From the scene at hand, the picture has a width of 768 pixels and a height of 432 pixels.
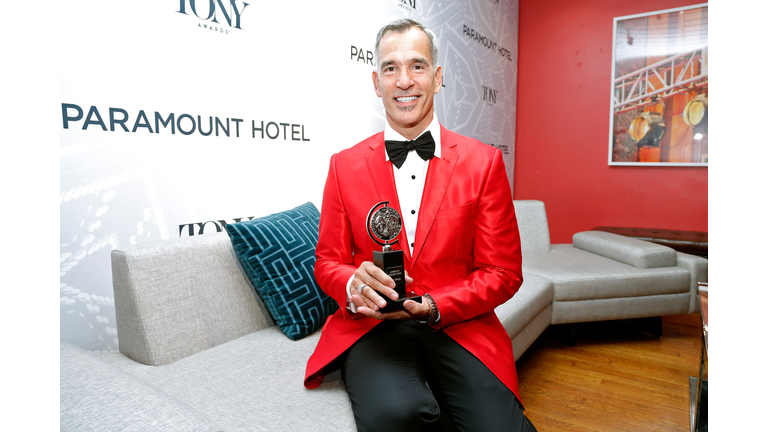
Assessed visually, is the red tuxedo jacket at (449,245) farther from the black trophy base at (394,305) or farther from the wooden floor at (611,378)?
the wooden floor at (611,378)

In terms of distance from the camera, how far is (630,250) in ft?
9.12

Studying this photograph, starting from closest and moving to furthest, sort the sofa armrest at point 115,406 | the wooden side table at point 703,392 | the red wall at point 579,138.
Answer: the sofa armrest at point 115,406
the wooden side table at point 703,392
the red wall at point 579,138

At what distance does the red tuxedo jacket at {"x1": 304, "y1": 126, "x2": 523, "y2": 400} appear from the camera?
1141 millimetres

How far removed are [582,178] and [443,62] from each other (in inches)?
82.4

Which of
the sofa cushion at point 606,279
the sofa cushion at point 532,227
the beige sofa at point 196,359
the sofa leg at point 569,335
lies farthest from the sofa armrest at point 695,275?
the beige sofa at point 196,359

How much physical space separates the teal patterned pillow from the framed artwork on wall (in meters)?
3.77

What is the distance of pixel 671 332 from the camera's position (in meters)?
2.87

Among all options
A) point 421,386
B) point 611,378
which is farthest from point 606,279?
point 421,386

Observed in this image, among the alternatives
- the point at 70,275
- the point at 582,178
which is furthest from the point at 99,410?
the point at 582,178

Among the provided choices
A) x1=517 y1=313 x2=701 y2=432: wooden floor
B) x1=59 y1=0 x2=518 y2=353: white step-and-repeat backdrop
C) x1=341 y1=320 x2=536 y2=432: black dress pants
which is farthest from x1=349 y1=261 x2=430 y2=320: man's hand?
x1=517 y1=313 x2=701 y2=432: wooden floor

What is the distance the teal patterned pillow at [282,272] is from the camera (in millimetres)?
1471

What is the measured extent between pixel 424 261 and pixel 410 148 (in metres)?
0.32

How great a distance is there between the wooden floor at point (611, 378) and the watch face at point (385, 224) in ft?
4.06

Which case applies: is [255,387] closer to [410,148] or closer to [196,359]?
[196,359]
